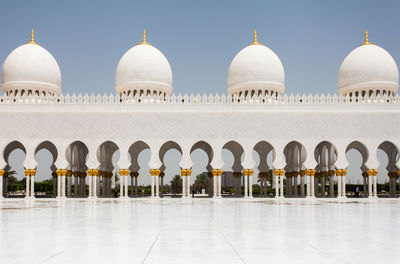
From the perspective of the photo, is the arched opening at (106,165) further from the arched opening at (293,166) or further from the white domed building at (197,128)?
the arched opening at (293,166)

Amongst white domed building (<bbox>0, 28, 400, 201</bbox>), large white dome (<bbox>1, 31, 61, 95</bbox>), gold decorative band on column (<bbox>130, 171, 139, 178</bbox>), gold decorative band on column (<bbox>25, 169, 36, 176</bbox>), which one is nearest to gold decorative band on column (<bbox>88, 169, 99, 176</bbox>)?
white domed building (<bbox>0, 28, 400, 201</bbox>)

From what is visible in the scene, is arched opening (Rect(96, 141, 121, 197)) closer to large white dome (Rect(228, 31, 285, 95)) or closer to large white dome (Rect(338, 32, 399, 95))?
large white dome (Rect(228, 31, 285, 95))

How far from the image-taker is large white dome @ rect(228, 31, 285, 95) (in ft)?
74.1

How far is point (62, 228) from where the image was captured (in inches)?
250

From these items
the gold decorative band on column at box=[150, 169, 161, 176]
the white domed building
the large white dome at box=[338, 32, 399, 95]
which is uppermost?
the large white dome at box=[338, 32, 399, 95]

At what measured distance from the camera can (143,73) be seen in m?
22.5

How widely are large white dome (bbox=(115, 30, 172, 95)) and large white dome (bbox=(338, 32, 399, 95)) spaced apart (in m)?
9.00

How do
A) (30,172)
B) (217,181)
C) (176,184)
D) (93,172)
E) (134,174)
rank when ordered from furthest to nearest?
1. (176,184)
2. (134,174)
3. (217,181)
4. (93,172)
5. (30,172)

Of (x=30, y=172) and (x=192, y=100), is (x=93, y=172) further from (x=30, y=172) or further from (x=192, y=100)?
(x=192, y=100)

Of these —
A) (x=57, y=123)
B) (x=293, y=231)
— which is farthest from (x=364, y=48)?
(x=293, y=231)

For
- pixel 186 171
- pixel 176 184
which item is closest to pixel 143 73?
pixel 186 171

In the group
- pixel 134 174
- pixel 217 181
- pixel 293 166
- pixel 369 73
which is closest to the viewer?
pixel 217 181

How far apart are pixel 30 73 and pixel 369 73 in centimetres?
1665

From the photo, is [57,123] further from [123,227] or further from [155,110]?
[123,227]
